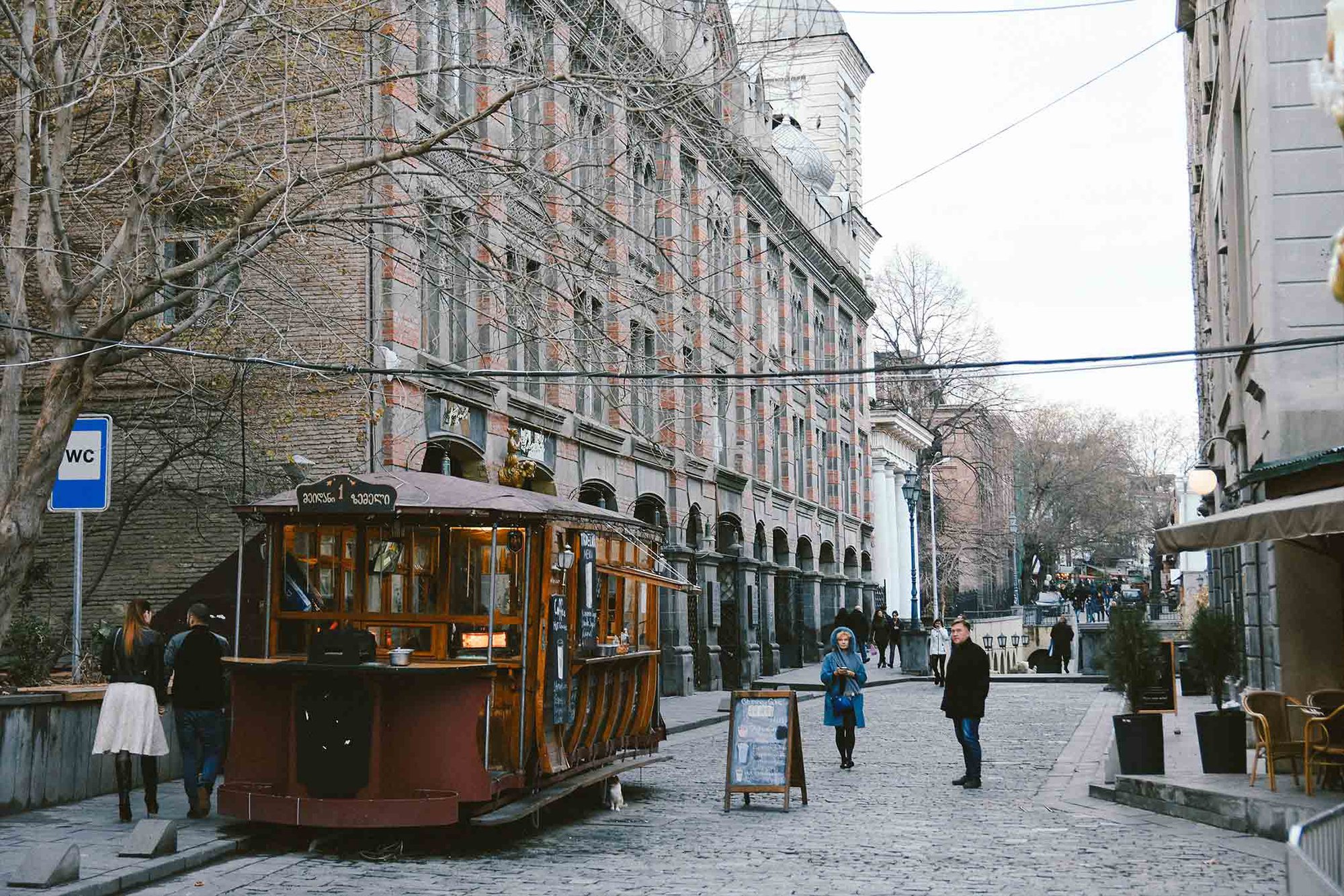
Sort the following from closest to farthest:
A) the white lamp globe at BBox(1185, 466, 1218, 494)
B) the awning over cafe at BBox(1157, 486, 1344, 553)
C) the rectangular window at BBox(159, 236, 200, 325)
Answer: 1. the awning over cafe at BBox(1157, 486, 1344, 553)
2. the rectangular window at BBox(159, 236, 200, 325)
3. the white lamp globe at BBox(1185, 466, 1218, 494)

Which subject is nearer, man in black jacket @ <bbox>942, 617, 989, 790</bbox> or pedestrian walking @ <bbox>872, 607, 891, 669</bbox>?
man in black jacket @ <bbox>942, 617, 989, 790</bbox>

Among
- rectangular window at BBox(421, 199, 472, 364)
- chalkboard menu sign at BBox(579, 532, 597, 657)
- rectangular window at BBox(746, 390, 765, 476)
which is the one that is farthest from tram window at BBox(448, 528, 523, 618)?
rectangular window at BBox(746, 390, 765, 476)

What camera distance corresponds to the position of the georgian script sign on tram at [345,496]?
475 inches

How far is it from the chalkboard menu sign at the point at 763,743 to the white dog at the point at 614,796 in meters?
1.00

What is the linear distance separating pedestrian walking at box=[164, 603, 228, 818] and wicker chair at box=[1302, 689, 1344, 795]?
9.17 m

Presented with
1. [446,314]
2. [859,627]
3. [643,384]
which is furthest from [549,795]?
[859,627]

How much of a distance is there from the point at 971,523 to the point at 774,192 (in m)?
43.4

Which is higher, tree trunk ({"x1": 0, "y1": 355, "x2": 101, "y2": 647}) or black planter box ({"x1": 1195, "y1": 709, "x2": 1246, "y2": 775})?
tree trunk ({"x1": 0, "y1": 355, "x2": 101, "y2": 647})

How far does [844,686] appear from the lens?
59.3 feet

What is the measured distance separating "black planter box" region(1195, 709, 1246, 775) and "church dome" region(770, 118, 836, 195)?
38.9 m

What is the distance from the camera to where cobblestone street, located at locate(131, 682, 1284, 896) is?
1027 centimetres

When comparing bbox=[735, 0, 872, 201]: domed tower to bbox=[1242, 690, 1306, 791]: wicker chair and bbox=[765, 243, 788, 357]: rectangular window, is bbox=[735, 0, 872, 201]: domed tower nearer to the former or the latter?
bbox=[765, 243, 788, 357]: rectangular window

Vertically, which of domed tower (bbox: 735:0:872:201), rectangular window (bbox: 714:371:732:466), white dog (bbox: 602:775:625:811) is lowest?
white dog (bbox: 602:775:625:811)

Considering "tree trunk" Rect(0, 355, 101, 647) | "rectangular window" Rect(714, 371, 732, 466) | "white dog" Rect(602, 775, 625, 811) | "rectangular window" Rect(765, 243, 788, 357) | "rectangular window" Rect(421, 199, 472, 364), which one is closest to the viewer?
"tree trunk" Rect(0, 355, 101, 647)
